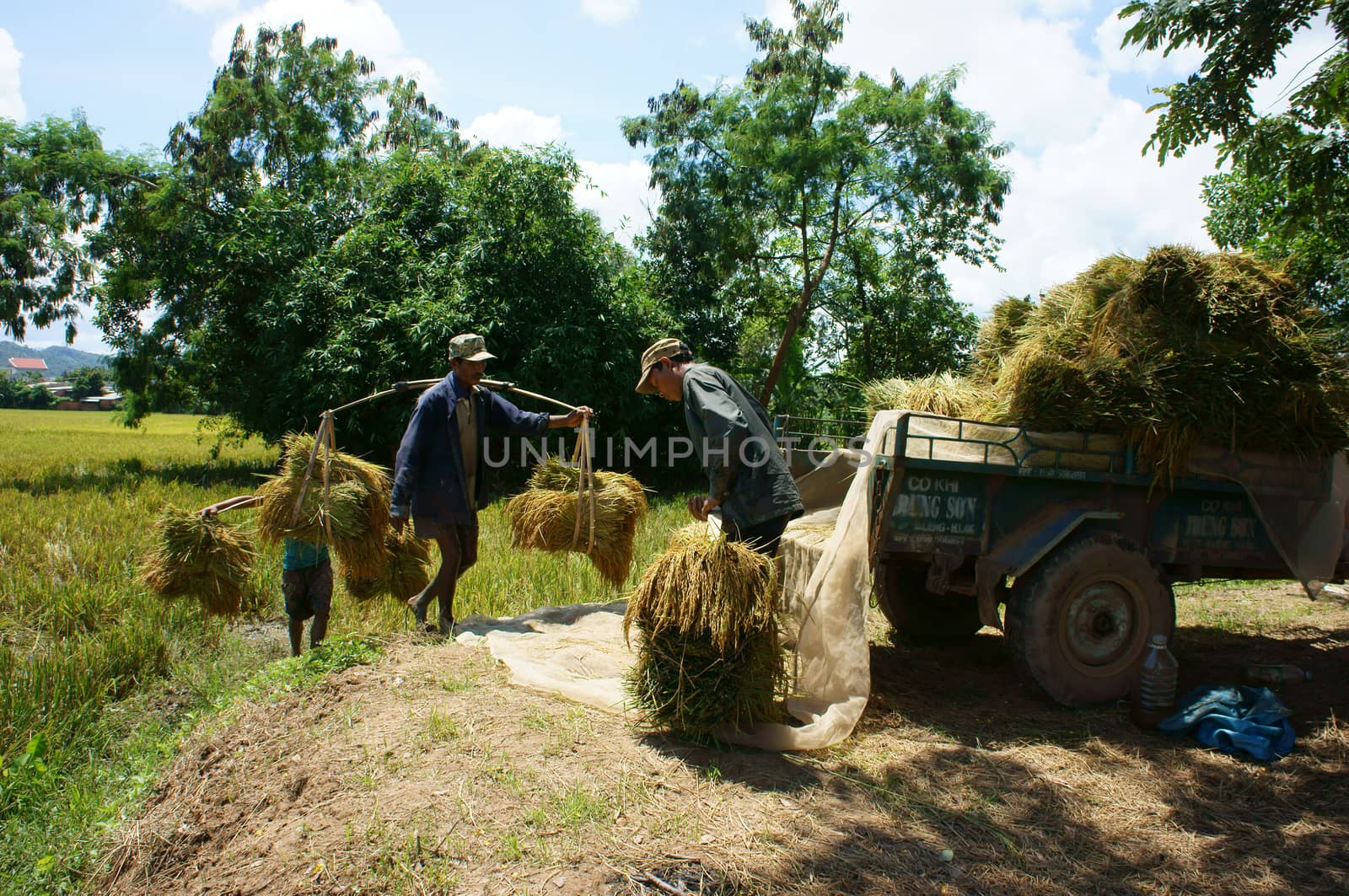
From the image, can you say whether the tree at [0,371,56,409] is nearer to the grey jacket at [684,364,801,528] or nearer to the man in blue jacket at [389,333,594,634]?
the man in blue jacket at [389,333,594,634]

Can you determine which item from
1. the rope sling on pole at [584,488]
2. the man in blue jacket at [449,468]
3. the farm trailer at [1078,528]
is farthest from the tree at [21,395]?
A: the farm trailer at [1078,528]

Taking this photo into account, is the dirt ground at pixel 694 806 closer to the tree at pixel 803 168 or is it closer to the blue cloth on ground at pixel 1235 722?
the blue cloth on ground at pixel 1235 722

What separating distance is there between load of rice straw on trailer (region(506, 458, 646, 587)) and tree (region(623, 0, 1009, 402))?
11.0 metres

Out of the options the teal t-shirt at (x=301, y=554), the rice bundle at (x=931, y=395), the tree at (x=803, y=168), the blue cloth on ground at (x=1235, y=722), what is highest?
the tree at (x=803, y=168)

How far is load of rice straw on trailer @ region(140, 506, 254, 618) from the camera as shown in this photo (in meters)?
5.04

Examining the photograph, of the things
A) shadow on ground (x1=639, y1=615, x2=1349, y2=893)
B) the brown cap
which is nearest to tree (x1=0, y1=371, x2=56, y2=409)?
the brown cap

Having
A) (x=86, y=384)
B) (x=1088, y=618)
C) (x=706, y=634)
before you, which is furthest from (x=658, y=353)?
(x=86, y=384)

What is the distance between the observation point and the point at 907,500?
4.49 meters

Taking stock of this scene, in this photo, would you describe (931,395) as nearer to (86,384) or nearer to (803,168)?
(803,168)

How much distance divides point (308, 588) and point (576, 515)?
1648 mm

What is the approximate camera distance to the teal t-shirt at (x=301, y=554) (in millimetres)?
5164

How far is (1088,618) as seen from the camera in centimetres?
470

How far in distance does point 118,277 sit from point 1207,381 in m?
19.5

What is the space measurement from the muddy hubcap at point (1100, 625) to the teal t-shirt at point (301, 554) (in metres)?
4.22
